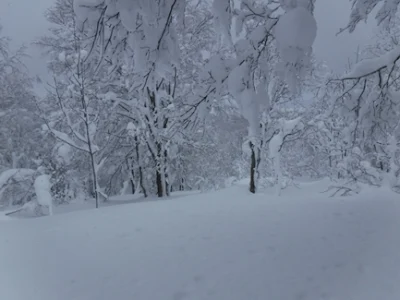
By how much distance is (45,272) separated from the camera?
11.8ft

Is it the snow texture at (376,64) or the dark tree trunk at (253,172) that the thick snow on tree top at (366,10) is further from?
the dark tree trunk at (253,172)

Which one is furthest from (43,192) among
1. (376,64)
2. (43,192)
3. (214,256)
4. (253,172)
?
(376,64)

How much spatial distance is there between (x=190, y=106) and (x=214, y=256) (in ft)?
5.67

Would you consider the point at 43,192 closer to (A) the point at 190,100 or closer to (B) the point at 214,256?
(B) the point at 214,256

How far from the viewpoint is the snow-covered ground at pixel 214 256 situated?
2902mm

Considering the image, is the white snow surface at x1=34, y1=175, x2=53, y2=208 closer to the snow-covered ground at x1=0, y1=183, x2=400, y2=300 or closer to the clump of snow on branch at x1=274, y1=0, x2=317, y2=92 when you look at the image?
the snow-covered ground at x1=0, y1=183, x2=400, y2=300

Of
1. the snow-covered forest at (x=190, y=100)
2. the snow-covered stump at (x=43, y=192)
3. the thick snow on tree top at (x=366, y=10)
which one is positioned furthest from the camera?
→ the snow-covered stump at (x=43, y=192)

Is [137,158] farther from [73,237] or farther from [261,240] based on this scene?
[261,240]

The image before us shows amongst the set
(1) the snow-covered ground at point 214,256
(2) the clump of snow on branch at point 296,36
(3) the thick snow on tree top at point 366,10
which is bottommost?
(1) the snow-covered ground at point 214,256

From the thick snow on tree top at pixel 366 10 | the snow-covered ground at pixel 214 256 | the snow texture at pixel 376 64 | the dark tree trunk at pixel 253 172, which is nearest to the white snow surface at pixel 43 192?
the snow-covered ground at pixel 214 256

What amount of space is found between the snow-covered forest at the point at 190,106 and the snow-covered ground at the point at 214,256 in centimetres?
12

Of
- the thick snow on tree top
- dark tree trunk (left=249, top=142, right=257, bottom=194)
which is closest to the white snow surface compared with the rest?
dark tree trunk (left=249, top=142, right=257, bottom=194)

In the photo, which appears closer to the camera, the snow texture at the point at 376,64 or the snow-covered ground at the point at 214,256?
the snow-covered ground at the point at 214,256

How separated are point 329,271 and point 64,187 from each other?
48.4ft
